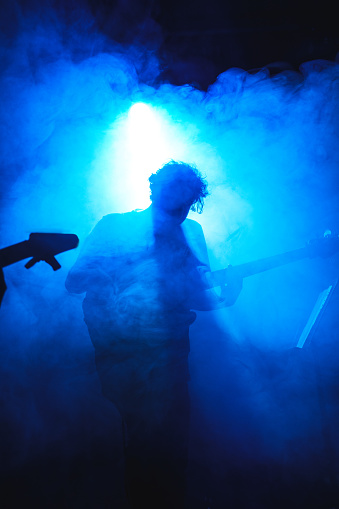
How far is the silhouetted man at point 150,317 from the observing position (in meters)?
2.16

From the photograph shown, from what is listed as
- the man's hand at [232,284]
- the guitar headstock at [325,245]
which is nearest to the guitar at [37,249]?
the man's hand at [232,284]

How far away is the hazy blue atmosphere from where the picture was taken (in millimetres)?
2705

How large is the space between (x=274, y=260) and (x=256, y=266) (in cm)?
22

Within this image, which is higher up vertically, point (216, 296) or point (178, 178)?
point (178, 178)

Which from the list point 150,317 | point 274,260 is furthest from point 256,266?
point 150,317

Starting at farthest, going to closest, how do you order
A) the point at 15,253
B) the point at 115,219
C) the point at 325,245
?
the point at 325,245 → the point at 115,219 → the point at 15,253

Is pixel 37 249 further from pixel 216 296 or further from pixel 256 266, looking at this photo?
pixel 256 266

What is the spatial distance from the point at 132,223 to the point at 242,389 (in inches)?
96.9

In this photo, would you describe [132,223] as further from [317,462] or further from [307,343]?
[317,462]

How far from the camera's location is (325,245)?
265 cm

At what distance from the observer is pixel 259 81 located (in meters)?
3.03

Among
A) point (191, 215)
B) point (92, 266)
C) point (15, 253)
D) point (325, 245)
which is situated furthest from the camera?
point (191, 215)

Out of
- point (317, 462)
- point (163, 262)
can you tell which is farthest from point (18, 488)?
point (317, 462)

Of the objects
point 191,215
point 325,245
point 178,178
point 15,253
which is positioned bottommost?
point 15,253
